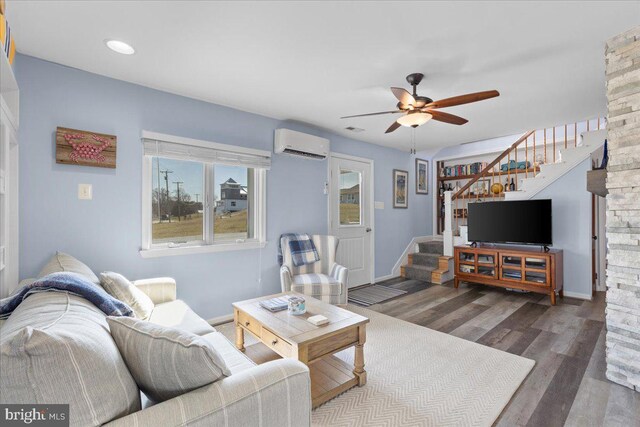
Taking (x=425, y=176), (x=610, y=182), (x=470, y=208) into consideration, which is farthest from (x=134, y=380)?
(x=425, y=176)

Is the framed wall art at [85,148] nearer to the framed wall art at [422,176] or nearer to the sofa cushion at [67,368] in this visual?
the sofa cushion at [67,368]

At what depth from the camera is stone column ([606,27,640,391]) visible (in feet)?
6.38

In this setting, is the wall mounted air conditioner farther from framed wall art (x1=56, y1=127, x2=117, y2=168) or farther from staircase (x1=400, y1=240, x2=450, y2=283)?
staircase (x1=400, y1=240, x2=450, y2=283)

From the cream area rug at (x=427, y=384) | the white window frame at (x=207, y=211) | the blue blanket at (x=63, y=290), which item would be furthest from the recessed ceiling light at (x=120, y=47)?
the cream area rug at (x=427, y=384)

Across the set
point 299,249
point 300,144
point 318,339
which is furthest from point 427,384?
point 300,144

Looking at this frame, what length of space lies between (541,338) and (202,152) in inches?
145

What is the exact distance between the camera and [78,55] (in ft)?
7.47

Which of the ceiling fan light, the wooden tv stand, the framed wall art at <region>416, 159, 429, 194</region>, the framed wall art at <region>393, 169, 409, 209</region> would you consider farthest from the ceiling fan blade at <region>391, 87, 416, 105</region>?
the framed wall art at <region>416, 159, 429, 194</region>

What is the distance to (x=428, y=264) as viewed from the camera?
547 cm

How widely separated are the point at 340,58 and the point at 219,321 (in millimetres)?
2777

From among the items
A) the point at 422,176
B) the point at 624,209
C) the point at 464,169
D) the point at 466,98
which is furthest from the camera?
the point at 422,176

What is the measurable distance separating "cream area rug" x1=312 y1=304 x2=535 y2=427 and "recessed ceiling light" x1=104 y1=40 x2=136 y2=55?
2719mm

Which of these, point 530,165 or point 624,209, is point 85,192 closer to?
point 624,209

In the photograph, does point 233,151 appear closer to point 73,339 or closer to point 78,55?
point 78,55
